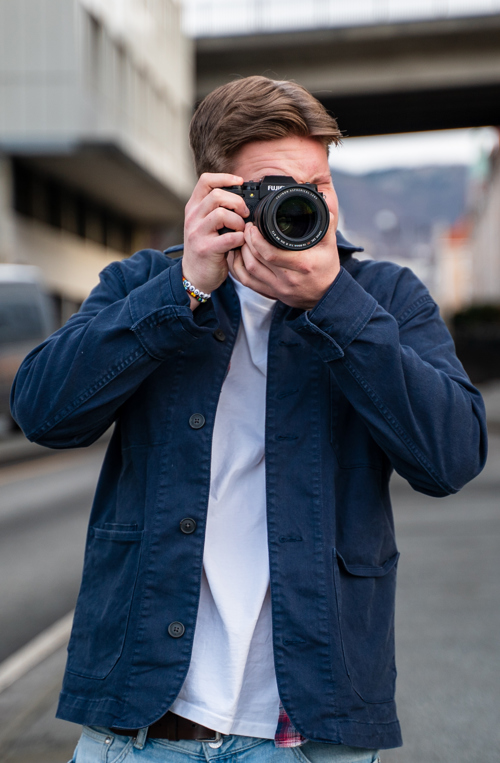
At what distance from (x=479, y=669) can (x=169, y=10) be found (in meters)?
30.8

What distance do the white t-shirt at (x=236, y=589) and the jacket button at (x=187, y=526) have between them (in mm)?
47

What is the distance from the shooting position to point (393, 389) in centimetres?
134

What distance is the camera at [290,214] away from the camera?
4.42 ft

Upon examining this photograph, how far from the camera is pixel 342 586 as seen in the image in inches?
54.4

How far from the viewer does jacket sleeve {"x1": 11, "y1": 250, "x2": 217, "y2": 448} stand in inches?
54.8

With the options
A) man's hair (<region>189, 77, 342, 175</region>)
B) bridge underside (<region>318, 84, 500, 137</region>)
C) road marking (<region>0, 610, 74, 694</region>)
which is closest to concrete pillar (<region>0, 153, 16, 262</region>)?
bridge underside (<region>318, 84, 500, 137</region>)

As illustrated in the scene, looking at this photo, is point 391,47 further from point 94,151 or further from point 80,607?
point 80,607

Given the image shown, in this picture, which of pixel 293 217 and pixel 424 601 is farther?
pixel 424 601

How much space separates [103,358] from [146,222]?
113 ft

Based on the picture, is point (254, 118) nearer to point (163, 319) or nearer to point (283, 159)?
point (283, 159)

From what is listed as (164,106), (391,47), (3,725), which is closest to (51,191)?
(164,106)

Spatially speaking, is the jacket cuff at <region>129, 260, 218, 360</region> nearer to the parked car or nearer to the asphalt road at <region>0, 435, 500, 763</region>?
the asphalt road at <region>0, 435, 500, 763</region>

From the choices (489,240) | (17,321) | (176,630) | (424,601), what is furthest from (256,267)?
(489,240)

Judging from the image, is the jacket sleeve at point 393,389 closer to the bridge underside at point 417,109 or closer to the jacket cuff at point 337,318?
the jacket cuff at point 337,318
